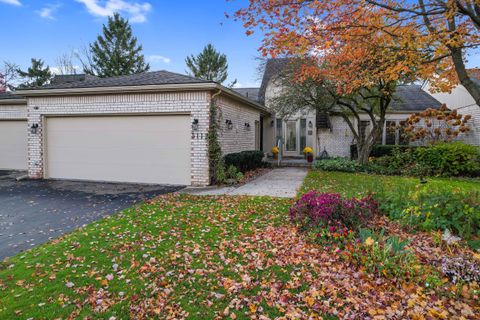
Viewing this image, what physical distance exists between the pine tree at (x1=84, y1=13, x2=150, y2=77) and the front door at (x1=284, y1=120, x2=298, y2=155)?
19.1 metres

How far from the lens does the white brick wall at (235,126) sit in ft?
31.2

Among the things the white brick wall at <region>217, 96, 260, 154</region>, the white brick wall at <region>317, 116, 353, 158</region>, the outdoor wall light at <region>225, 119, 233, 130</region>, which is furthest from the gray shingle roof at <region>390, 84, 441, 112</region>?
the outdoor wall light at <region>225, 119, 233, 130</region>

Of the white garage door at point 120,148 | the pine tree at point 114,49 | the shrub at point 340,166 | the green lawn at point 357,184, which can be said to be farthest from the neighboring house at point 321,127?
the pine tree at point 114,49

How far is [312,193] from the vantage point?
5152 mm

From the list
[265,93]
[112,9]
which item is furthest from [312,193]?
[112,9]

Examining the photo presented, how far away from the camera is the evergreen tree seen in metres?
27.3

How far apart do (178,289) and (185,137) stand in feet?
21.1

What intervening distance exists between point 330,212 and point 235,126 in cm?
710

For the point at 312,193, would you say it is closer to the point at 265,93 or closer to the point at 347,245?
the point at 347,245

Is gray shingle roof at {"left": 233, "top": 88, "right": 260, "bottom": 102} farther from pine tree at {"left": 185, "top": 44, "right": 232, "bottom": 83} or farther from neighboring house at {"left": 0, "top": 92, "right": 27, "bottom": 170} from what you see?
neighboring house at {"left": 0, "top": 92, "right": 27, "bottom": 170}

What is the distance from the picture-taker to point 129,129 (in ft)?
31.2

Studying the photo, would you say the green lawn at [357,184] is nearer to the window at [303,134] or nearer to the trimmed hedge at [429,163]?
the trimmed hedge at [429,163]

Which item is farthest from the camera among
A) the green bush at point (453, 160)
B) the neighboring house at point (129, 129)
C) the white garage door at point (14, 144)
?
the white garage door at point (14, 144)

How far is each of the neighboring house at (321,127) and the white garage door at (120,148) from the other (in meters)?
7.69
